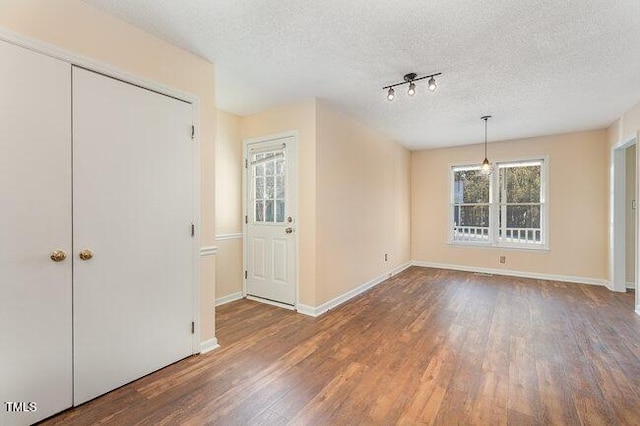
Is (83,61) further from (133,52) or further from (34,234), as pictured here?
(34,234)

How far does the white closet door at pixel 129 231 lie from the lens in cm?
197

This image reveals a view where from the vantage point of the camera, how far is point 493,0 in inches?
74.7

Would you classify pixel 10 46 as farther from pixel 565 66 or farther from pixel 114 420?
pixel 565 66

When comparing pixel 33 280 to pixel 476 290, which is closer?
pixel 33 280

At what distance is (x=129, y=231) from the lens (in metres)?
2.20

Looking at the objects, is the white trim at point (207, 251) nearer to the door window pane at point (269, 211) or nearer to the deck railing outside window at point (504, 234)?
the door window pane at point (269, 211)

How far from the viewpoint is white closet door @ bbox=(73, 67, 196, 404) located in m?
1.97

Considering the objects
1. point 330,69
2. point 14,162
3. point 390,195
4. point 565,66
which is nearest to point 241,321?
point 14,162

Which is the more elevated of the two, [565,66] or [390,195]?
[565,66]

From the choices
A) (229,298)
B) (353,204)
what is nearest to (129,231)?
(229,298)

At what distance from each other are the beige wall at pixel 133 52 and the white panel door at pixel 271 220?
124cm

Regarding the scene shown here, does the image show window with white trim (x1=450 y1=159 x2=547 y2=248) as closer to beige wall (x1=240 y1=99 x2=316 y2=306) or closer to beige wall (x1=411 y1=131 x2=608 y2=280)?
beige wall (x1=411 y1=131 x2=608 y2=280)

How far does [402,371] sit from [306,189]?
7.18 feet

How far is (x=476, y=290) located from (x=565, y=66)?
3.23 m
